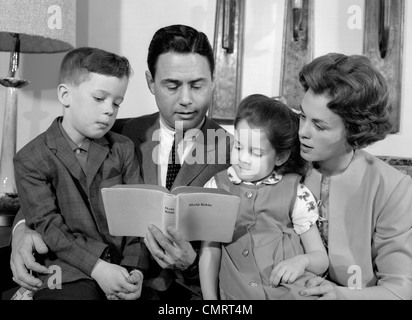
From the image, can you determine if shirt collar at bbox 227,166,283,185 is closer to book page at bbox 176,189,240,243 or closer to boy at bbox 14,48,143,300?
book page at bbox 176,189,240,243

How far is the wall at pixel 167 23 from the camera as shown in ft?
7.39

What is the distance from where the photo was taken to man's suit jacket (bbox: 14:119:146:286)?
1.39m

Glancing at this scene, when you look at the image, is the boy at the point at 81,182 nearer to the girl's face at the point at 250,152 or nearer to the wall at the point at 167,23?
the girl's face at the point at 250,152

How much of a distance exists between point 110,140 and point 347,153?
2.51 feet

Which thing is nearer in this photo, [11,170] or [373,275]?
[373,275]

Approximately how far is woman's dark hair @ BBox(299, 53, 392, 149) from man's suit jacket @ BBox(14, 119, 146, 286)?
69cm

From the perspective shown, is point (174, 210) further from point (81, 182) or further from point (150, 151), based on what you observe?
point (150, 151)

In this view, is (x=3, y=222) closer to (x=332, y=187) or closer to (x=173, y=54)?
(x=173, y=54)

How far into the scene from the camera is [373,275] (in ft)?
4.73

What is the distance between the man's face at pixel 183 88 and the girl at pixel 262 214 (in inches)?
10.8

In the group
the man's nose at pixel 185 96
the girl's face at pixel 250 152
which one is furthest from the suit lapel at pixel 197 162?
the girl's face at pixel 250 152

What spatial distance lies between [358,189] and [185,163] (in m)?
0.57
